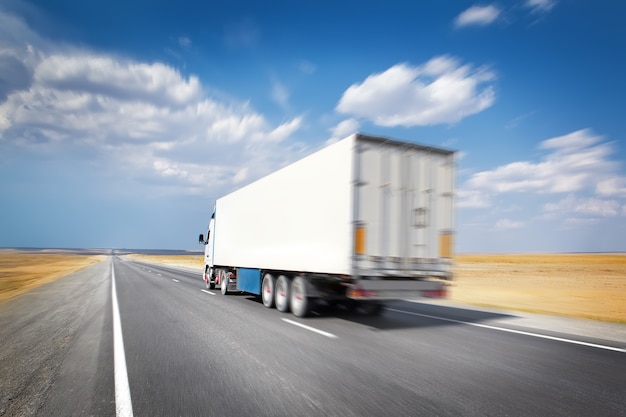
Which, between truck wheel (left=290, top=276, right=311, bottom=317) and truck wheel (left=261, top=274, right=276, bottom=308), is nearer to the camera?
truck wheel (left=290, top=276, right=311, bottom=317)

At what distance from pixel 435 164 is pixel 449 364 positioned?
477 centimetres

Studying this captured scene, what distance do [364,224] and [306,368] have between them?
3439 mm

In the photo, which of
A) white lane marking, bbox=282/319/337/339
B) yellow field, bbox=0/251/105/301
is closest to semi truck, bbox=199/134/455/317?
white lane marking, bbox=282/319/337/339

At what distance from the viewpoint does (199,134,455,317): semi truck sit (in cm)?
830

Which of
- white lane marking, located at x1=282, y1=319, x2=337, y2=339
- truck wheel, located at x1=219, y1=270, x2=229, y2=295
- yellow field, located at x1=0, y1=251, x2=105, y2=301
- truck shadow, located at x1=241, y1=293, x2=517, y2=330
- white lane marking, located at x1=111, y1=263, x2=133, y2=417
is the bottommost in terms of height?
yellow field, located at x1=0, y1=251, x2=105, y2=301

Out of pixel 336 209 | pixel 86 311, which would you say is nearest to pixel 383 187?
pixel 336 209

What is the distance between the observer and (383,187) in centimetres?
862

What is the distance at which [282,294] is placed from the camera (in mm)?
11031

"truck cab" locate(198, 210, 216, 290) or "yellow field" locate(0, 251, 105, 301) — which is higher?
"truck cab" locate(198, 210, 216, 290)

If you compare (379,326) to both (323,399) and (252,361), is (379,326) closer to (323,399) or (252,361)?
(252,361)

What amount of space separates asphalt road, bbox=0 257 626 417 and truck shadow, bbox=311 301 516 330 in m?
0.15

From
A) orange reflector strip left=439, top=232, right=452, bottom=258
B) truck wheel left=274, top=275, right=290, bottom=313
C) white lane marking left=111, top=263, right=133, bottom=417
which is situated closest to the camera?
white lane marking left=111, top=263, right=133, bottom=417

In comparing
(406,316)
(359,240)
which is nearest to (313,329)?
(359,240)

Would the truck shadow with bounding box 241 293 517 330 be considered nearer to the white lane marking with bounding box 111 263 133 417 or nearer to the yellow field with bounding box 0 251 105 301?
the white lane marking with bounding box 111 263 133 417
